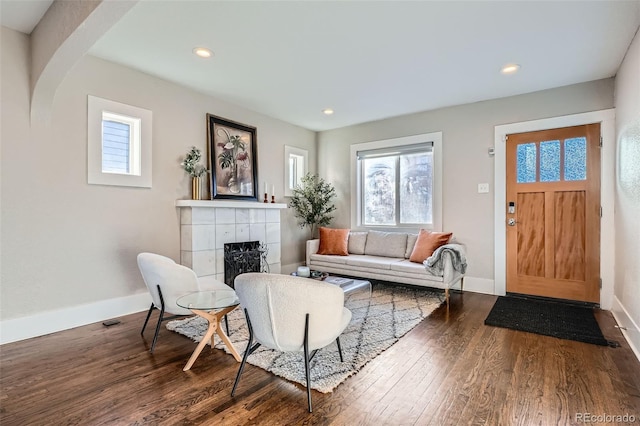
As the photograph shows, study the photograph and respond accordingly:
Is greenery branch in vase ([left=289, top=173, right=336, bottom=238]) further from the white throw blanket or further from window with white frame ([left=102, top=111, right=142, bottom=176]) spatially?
window with white frame ([left=102, top=111, right=142, bottom=176])

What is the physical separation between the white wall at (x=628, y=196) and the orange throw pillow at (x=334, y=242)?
314 cm

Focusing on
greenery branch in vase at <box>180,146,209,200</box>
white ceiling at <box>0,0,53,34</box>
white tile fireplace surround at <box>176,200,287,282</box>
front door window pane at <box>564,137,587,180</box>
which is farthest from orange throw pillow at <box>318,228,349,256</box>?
white ceiling at <box>0,0,53,34</box>

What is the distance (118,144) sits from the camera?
11.1 ft

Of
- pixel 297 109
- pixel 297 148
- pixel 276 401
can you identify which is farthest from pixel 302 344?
pixel 297 148

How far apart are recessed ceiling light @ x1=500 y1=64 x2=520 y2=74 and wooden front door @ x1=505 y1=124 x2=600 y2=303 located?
0.99 m

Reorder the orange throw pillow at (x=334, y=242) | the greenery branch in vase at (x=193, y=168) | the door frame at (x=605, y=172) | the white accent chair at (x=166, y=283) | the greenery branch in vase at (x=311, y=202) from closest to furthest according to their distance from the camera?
1. the white accent chair at (x=166, y=283)
2. the door frame at (x=605, y=172)
3. the greenery branch in vase at (x=193, y=168)
4. the orange throw pillow at (x=334, y=242)
5. the greenery branch in vase at (x=311, y=202)

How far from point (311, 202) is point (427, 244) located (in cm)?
208

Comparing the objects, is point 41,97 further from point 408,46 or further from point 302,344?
point 408,46

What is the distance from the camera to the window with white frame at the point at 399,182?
15.7ft

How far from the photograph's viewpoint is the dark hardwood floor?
170cm

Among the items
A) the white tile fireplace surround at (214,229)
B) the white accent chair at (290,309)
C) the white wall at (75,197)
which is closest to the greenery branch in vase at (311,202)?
the white tile fireplace surround at (214,229)

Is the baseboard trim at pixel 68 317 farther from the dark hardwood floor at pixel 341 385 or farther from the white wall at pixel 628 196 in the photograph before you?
the white wall at pixel 628 196

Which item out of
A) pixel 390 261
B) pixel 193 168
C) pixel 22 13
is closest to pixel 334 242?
pixel 390 261

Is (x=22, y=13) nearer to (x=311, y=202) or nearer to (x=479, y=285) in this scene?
(x=311, y=202)
